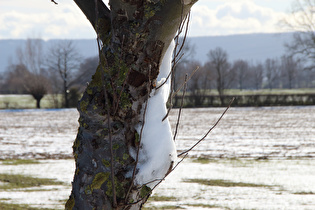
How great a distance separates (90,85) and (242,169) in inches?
284

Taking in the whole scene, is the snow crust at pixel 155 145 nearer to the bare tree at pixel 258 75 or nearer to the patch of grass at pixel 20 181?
the patch of grass at pixel 20 181

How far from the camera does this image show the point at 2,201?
6324mm

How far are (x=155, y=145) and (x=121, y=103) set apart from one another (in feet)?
1.19

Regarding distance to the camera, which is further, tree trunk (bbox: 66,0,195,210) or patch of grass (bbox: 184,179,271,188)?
patch of grass (bbox: 184,179,271,188)

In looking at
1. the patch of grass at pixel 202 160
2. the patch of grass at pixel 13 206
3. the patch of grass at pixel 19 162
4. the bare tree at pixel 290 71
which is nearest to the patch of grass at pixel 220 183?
the patch of grass at pixel 202 160

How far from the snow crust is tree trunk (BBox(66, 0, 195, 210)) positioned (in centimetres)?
6

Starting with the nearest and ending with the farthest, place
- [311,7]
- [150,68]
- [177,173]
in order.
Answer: [150,68] → [177,173] → [311,7]

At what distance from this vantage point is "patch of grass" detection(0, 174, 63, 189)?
7617 mm

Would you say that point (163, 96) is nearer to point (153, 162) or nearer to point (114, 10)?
point (153, 162)

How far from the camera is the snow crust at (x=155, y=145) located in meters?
2.56

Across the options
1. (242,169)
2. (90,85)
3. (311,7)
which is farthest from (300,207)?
(311,7)

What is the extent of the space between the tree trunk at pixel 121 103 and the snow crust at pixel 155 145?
56mm

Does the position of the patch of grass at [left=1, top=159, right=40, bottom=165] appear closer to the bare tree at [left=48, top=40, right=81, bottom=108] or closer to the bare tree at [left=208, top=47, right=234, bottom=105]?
the bare tree at [left=48, top=40, right=81, bottom=108]

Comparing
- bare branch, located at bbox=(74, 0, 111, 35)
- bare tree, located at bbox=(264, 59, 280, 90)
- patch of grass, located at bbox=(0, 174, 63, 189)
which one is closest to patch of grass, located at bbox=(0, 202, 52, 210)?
patch of grass, located at bbox=(0, 174, 63, 189)
